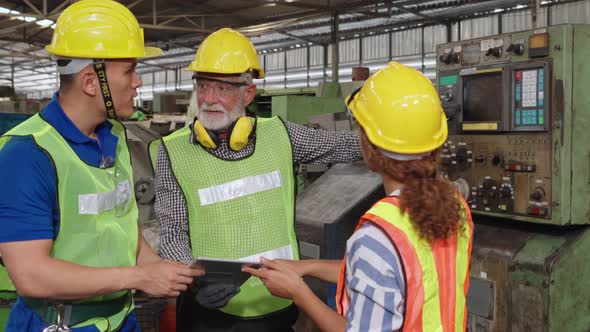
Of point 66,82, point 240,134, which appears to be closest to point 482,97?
point 240,134

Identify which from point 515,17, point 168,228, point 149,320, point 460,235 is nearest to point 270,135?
point 168,228

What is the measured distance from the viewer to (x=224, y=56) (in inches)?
70.8

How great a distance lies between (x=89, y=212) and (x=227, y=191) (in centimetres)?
53

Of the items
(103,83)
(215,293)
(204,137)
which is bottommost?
(215,293)

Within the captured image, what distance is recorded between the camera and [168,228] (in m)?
1.71

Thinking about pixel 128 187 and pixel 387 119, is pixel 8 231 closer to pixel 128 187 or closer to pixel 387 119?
pixel 128 187

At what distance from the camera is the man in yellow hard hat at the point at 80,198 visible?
1.14 m

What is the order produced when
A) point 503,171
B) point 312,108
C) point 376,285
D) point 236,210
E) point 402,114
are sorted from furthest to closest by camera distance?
point 312,108, point 503,171, point 236,210, point 402,114, point 376,285

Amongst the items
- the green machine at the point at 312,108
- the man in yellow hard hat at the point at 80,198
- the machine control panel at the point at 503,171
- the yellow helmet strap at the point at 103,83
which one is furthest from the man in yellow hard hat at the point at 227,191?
the green machine at the point at 312,108

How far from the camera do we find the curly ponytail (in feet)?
3.45

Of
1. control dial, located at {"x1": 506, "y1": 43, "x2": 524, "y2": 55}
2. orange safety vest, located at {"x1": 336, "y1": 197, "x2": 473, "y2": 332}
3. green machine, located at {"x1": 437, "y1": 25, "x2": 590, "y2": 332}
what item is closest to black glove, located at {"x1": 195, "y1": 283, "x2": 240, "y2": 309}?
orange safety vest, located at {"x1": 336, "y1": 197, "x2": 473, "y2": 332}

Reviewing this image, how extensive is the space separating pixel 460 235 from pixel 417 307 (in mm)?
212

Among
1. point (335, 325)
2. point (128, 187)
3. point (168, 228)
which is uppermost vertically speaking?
point (128, 187)

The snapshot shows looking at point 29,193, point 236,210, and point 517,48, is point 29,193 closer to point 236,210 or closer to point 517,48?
point 236,210
